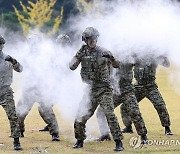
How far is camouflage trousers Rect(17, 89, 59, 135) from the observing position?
11.9 meters

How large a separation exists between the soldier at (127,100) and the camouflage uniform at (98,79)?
1272 millimetres

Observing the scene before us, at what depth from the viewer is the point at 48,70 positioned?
40.4 feet

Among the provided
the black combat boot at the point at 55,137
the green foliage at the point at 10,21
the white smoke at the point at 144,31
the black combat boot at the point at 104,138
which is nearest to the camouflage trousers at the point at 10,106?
the black combat boot at the point at 55,137

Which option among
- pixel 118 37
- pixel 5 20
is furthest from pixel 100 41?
pixel 5 20

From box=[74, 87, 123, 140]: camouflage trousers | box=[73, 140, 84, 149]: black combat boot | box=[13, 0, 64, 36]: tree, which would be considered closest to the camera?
box=[74, 87, 123, 140]: camouflage trousers

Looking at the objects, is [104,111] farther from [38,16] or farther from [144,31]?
[38,16]

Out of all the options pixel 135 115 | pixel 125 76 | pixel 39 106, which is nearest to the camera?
pixel 135 115

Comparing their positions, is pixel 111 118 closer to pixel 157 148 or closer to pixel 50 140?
pixel 157 148

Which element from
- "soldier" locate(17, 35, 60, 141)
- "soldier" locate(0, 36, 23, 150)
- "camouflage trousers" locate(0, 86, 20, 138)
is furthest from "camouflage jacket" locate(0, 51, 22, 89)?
"soldier" locate(17, 35, 60, 141)

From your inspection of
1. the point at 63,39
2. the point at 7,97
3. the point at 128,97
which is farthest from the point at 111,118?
the point at 63,39

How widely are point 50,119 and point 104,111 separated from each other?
2.09 m

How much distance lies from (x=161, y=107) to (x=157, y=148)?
2300mm

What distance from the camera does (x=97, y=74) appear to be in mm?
10359

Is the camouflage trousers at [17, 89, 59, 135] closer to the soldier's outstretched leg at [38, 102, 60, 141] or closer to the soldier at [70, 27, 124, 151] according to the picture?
A: the soldier's outstretched leg at [38, 102, 60, 141]
